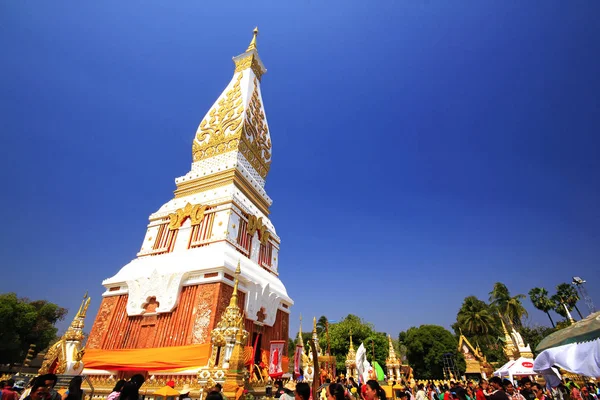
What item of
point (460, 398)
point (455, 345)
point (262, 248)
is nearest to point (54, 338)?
point (262, 248)

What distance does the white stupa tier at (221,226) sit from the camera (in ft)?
43.1

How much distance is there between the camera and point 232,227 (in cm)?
1493

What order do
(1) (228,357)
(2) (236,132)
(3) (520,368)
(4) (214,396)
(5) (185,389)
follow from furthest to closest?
(2) (236,132) → (3) (520,368) → (5) (185,389) → (1) (228,357) → (4) (214,396)

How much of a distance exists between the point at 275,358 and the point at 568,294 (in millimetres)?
48138

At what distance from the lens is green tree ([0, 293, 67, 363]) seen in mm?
28022

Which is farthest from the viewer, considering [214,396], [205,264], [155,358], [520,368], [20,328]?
[20,328]

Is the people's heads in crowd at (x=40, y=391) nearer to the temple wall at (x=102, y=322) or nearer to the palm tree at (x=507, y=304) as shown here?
the temple wall at (x=102, y=322)

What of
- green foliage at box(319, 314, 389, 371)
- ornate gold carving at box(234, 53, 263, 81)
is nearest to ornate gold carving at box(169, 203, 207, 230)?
ornate gold carving at box(234, 53, 263, 81)

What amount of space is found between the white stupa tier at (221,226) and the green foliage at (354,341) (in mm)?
24439

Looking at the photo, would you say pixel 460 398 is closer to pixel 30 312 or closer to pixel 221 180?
pixel 221 180

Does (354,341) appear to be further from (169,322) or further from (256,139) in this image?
(169,322)

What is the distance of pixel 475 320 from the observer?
130 ft

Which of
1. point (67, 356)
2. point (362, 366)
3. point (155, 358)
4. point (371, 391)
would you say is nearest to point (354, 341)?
point (362, 366)

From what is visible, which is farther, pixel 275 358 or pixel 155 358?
pixel 155 358
